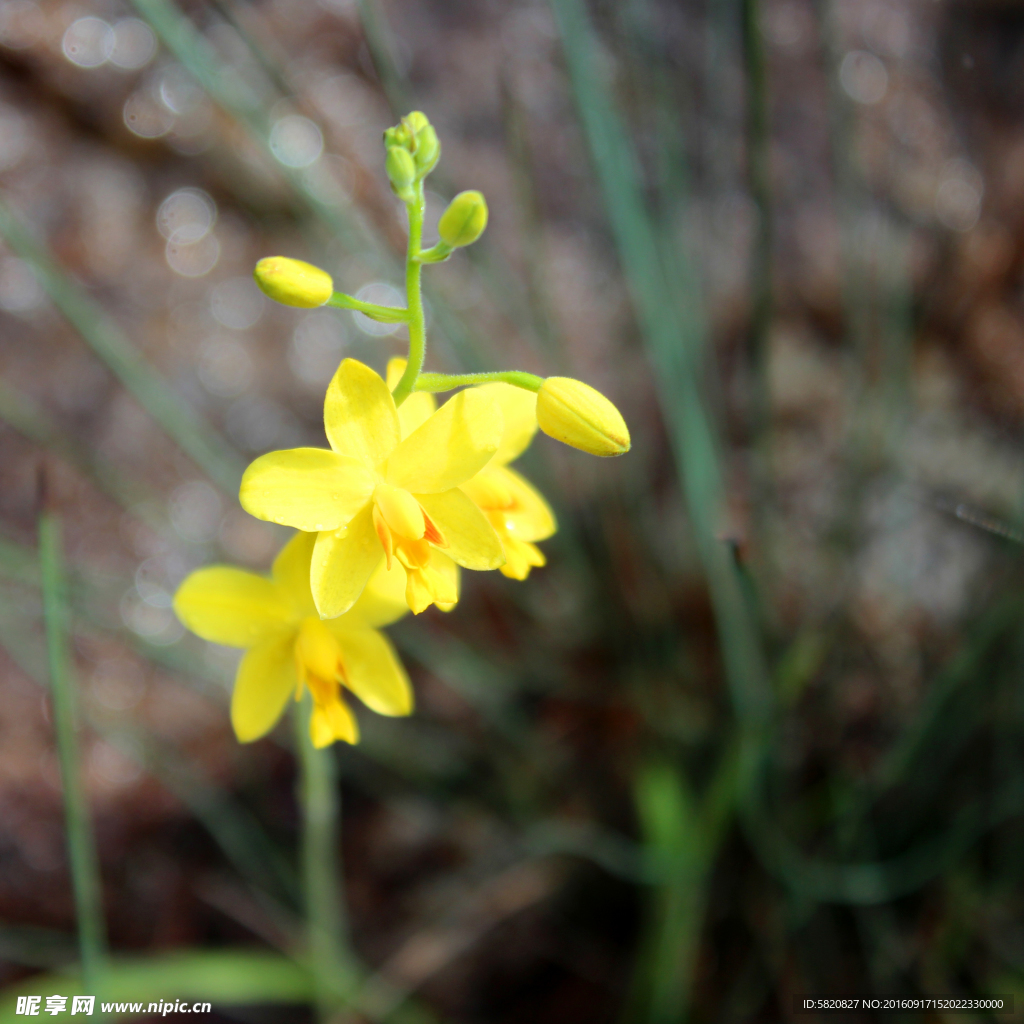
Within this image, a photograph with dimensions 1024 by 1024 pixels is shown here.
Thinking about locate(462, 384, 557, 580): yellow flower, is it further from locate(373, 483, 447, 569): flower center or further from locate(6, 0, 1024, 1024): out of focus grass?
locate(6, 0, 1024, 1024): out of focus grass

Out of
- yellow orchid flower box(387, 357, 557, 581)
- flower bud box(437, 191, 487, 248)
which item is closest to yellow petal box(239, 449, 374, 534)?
yellow orchid flower box(387, 357, 557, 581)

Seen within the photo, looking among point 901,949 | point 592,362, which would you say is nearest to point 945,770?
point 901,949

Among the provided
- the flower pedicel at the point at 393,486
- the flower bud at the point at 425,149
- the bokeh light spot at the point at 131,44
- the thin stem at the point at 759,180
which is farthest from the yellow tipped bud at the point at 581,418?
the bokeh light spot at the point at 131,44

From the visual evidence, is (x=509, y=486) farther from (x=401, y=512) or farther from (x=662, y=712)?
(x=662, y=712)

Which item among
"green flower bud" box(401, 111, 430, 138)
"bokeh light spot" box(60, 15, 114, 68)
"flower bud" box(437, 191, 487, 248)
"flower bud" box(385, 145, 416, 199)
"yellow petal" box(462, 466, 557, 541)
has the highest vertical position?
"bokeh light spot" box(60, 15, 114, 68)

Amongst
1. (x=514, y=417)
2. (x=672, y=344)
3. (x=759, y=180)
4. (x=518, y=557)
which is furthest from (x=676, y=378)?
(x=518, y=557)

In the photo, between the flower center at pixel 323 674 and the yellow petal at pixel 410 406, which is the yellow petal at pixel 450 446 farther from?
the flower center at pixel 323 674
